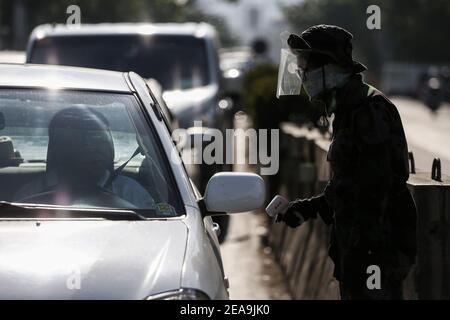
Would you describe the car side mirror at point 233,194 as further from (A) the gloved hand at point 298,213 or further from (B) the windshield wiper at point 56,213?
(A) the gloved hand at point 298,213

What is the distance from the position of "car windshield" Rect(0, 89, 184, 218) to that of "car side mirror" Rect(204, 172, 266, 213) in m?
0.14

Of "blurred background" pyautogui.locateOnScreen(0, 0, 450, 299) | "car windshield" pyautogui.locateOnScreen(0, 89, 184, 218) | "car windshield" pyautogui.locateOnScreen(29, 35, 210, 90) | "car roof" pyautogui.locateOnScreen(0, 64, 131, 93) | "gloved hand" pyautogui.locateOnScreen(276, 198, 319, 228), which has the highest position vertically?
"car roof" pyautogui.locateOnScreen(0, 64, 131, 93)

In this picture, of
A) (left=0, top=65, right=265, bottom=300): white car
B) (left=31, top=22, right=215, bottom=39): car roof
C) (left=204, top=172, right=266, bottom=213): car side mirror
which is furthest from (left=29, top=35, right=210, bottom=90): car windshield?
(left=204, top=172, right=266, bottom=213): car side mirror

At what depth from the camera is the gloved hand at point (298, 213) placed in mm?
5305

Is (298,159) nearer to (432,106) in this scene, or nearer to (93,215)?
(93,215)

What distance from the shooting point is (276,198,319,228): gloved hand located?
5305mm

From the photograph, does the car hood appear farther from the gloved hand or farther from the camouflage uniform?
the gloved hand

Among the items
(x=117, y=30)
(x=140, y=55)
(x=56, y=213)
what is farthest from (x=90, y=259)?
(x=117, y=30)

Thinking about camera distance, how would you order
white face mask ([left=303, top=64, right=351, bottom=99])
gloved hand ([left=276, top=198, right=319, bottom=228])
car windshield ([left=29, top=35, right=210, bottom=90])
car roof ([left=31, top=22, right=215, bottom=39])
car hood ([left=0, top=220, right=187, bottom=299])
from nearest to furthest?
car hood ([left=0, top=220, right=187, bottom=299]) → white face mask ([left=303, top=64, right=351, bottom=99]) → gloved hand ([left=276, top=198, right=319, bottom=228]) → car windshield ([left=29, top=35, right=210, bottom=90]) → car roof ([left=31, top=22, right=215, bottom=39])

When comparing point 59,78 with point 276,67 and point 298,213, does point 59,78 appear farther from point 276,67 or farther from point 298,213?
point 276,67

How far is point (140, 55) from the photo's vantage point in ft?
43.9

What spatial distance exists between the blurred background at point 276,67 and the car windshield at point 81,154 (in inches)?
43.7
